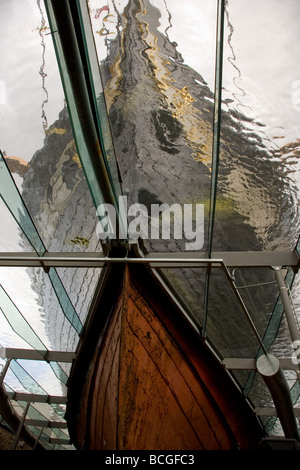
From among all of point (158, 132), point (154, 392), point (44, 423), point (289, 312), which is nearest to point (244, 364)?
point (154, 392)

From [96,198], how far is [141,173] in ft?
2.47

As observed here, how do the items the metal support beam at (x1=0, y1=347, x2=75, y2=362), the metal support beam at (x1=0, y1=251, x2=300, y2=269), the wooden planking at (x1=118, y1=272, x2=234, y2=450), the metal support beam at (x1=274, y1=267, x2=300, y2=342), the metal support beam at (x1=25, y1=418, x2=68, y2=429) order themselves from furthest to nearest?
the metal support beam at (x1=25, y1=418, x2=68, y2=429), the metal support beam at (x1=0, y1=347, x2=75, y2=362), the metal support beam at (x1=0, y1=251, x2=300, y2=269), the wooden planking at (x1=118, y1=272, x2=234, y2=450), the metal support beam at (x1=274, y1=267, x2=300, y2=342)

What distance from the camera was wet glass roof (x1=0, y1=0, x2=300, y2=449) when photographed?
11.1 feet

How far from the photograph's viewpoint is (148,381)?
170 inches

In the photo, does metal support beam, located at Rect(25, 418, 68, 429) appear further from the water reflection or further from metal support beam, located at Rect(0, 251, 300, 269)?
the water reflection

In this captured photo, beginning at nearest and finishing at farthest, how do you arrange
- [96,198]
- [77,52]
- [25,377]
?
[77,52]
[96,198]
[25,377]

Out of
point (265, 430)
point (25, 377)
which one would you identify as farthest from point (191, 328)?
point (25, 377)

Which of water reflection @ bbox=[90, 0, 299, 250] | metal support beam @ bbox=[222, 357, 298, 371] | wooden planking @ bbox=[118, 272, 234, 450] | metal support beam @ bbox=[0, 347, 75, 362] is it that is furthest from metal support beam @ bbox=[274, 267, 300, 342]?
metal support beam @ bbox=[0, 347, 75, 362]

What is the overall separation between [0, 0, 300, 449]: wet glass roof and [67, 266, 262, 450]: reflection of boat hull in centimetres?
40

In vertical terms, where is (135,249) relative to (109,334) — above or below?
above

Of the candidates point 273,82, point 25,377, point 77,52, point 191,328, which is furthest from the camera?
point 25,377

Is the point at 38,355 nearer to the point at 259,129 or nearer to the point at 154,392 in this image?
the point at 154,392

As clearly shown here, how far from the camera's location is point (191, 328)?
17.8ft
